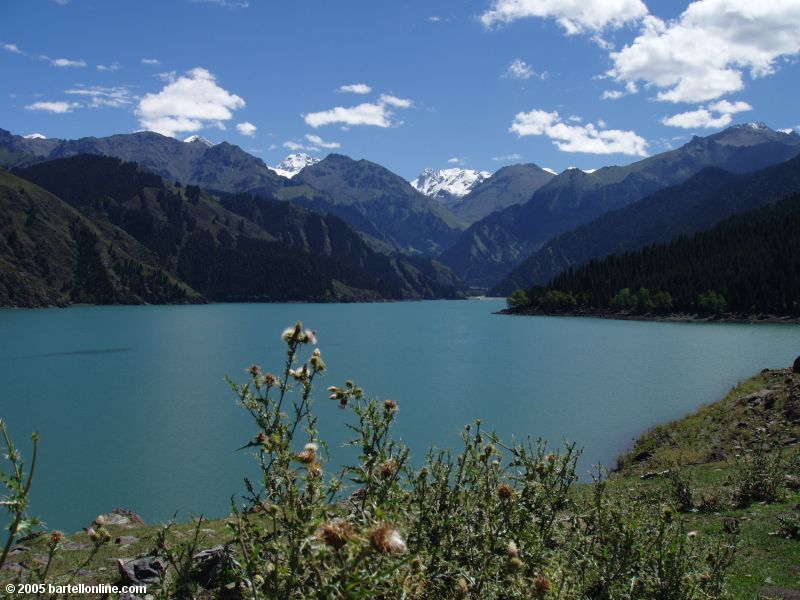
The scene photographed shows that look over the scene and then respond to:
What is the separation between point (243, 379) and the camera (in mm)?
56625

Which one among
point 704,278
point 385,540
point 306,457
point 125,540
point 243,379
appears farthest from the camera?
point 704,278

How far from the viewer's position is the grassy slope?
33.3 ft

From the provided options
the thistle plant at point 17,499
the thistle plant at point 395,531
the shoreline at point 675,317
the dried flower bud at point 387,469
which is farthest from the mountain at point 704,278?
the thistle plant at point 17,499

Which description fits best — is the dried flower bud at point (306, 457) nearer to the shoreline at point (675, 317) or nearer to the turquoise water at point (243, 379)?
the turquoise water at point (243, 379)

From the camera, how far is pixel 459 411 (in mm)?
42312

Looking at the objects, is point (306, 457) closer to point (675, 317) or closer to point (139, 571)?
point (139, 571)

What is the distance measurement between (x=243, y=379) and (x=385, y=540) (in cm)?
5737

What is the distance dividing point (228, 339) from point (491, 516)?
334 feet

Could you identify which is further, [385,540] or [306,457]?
[306,457]

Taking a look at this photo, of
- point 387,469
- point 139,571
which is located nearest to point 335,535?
point 387,469

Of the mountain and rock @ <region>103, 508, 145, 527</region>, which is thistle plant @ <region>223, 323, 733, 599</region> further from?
the mountain

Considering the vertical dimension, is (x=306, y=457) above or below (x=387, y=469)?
above

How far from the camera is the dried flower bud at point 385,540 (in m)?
2.14

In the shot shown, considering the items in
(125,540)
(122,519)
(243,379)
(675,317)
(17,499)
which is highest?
(17,499)
